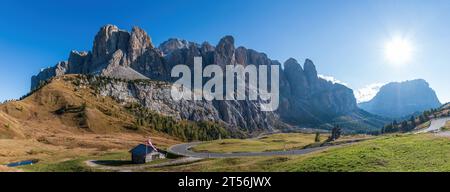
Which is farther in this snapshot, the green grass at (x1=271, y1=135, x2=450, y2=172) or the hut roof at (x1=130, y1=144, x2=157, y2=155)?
the hut roof at (x1=130, y1=144, x2=157, y2=155)

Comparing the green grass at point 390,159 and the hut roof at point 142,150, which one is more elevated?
the green grass at point 390,159

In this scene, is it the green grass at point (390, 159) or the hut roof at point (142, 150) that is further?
the hut roof at point (142, 150)

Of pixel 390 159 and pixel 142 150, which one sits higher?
pixel 390 159

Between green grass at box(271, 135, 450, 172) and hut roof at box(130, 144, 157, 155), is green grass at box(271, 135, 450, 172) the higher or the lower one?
the higher one

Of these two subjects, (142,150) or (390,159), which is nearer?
(390,159)
